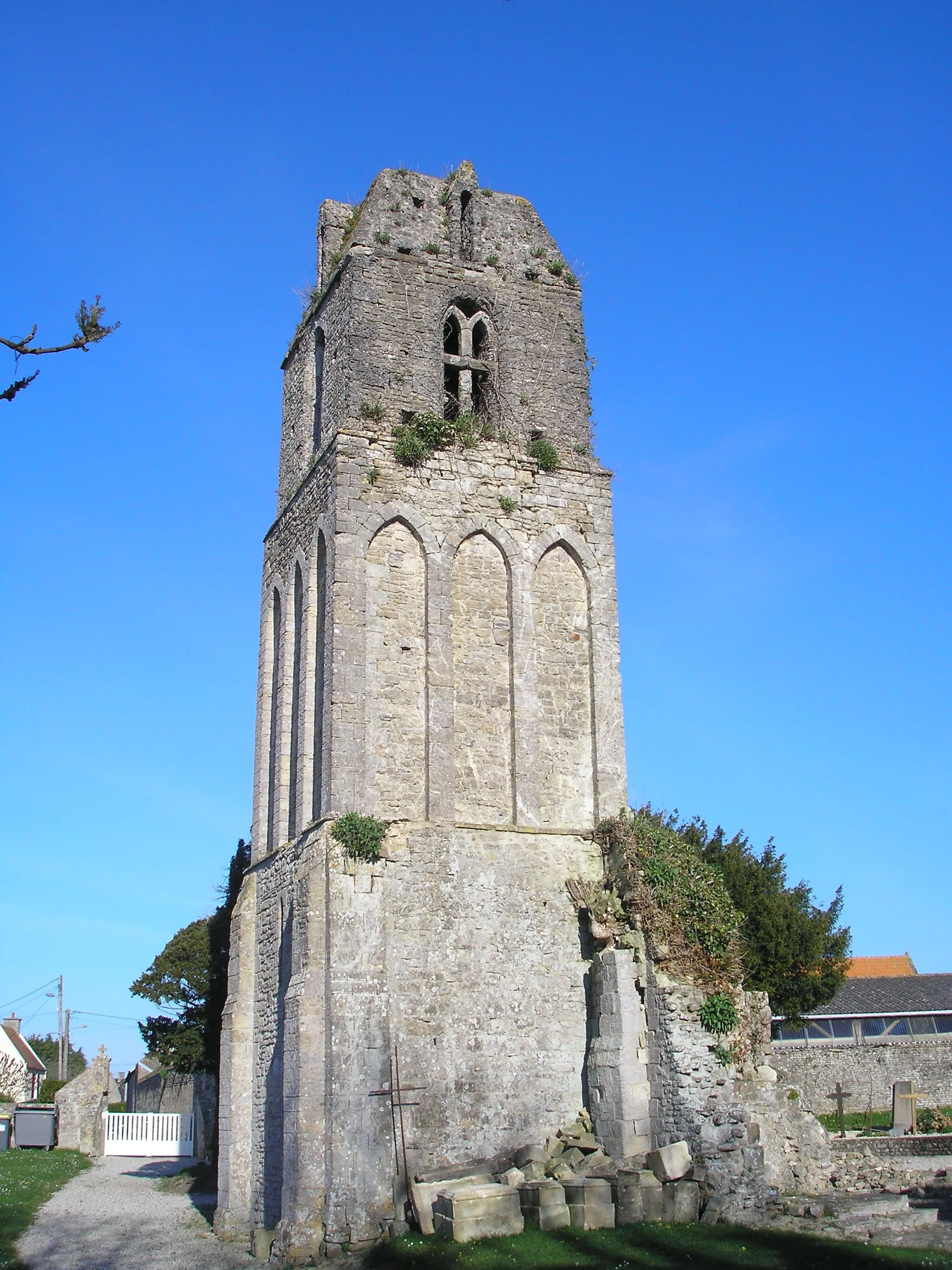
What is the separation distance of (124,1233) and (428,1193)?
612 cm

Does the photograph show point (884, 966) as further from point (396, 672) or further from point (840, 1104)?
point (396, 672)

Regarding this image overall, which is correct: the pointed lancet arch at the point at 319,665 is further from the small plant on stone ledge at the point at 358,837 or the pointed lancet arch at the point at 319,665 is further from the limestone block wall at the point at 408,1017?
the limestone block wall at the point at 408,1017

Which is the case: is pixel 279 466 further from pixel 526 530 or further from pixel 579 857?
pixel 579 857

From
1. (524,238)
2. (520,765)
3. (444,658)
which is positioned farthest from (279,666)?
(524,238)

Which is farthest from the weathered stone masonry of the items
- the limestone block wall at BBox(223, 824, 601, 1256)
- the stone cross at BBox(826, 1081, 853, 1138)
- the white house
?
the white house

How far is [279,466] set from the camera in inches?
786

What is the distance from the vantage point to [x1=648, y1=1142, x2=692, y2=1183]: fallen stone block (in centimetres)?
1290

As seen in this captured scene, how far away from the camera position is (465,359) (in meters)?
18.2

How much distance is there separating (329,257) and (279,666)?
7.03m

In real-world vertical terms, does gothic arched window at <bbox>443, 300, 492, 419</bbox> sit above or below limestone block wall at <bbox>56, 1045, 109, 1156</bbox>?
above

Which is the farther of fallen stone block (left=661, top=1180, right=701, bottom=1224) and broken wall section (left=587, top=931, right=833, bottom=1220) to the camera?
broken wall section (left=587, top=931, right=833, bottom=1220)

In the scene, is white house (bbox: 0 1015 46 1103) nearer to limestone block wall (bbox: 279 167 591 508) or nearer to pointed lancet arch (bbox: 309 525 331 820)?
pointed lancet arch (bbox: 309 525 331 820)

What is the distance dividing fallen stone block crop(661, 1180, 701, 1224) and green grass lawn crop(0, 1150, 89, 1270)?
296 inches

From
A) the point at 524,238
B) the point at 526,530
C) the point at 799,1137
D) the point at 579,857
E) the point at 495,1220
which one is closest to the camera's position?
the point at 495,1220
